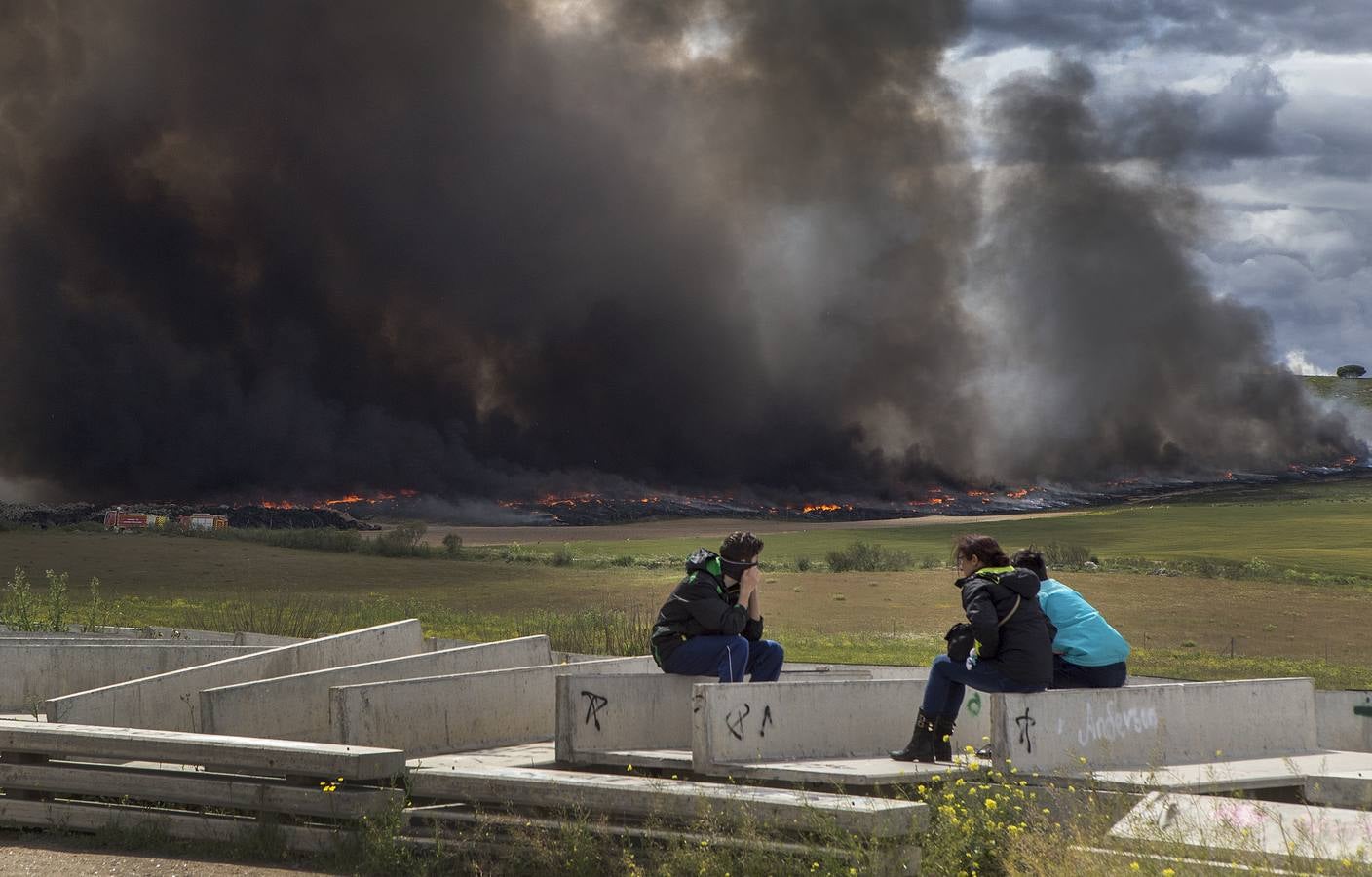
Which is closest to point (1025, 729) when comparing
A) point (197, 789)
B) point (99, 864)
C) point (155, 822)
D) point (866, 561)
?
point (197, 789)

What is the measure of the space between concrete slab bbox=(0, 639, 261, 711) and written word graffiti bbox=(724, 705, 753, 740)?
22.3 feet

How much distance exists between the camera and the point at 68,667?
13836 mm

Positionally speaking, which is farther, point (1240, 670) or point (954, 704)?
point (1240, 670)

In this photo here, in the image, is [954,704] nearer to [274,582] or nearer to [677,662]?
[677,662]

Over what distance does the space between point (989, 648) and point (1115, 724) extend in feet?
3.25

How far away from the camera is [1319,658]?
2503cm

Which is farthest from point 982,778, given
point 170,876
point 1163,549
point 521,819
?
point 1163,549

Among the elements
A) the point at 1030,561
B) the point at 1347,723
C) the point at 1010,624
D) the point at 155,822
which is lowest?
the point at 1347,723

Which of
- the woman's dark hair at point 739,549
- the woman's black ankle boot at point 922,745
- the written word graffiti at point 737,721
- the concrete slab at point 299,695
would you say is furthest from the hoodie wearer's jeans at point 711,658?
the concrete slab at point 299,695

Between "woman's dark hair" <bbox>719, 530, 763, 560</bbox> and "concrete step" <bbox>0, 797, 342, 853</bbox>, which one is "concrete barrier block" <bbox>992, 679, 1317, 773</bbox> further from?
"concrete step" <bbox>0, 797, 342, 853</bbox>

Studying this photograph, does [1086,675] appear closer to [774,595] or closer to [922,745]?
[922,745]

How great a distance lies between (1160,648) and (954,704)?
59.4 ft

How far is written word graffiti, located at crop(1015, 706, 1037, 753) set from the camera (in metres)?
8.39

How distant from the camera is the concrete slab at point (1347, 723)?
1195 centimetres
